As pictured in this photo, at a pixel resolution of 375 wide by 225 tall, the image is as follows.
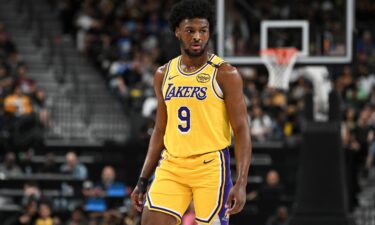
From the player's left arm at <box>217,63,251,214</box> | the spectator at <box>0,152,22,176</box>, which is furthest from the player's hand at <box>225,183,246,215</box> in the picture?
the spectator at <box>0,152,22,176</box>

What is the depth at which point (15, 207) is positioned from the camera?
18.4 meters

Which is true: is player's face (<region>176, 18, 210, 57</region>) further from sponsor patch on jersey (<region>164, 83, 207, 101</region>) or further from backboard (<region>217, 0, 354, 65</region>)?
backboard (<region>217, 0, 354, 65</region>)

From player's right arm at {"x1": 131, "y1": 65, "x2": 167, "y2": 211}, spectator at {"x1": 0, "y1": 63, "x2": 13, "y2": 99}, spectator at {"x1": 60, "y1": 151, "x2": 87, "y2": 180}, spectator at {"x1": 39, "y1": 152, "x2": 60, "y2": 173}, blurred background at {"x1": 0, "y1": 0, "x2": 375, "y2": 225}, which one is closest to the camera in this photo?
player's right arm at {"x1": 131, "y1": 65, "x2": 167, "y2": 211}

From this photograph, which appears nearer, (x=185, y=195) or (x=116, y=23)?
(x=185, y=195)

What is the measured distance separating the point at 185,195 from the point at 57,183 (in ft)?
38.1

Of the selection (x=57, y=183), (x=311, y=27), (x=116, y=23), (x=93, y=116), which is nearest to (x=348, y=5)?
(x=311, y=27)

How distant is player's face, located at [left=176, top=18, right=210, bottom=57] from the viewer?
7781mm

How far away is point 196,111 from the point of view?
25.5 ft

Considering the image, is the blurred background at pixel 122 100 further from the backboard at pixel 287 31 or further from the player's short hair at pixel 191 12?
the player's short hair at pixel 191 12

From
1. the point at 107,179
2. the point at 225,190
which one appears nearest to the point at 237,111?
the point at 225,190

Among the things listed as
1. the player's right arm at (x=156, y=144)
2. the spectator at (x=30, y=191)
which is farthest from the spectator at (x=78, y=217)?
the player's right arm at (x=156, y=144)

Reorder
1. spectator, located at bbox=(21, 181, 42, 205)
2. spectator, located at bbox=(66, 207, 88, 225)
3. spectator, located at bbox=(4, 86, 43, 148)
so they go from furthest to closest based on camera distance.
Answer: spectator, located at bbox=(4, 86, 43, 148)
spectator, located at bbox=(21, 181, 42, 205)
spectator, located at bbox=(66, 207, 88, 225)

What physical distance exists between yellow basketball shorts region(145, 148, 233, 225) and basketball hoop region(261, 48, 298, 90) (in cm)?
862

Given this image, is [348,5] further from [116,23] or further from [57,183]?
[116,23]
